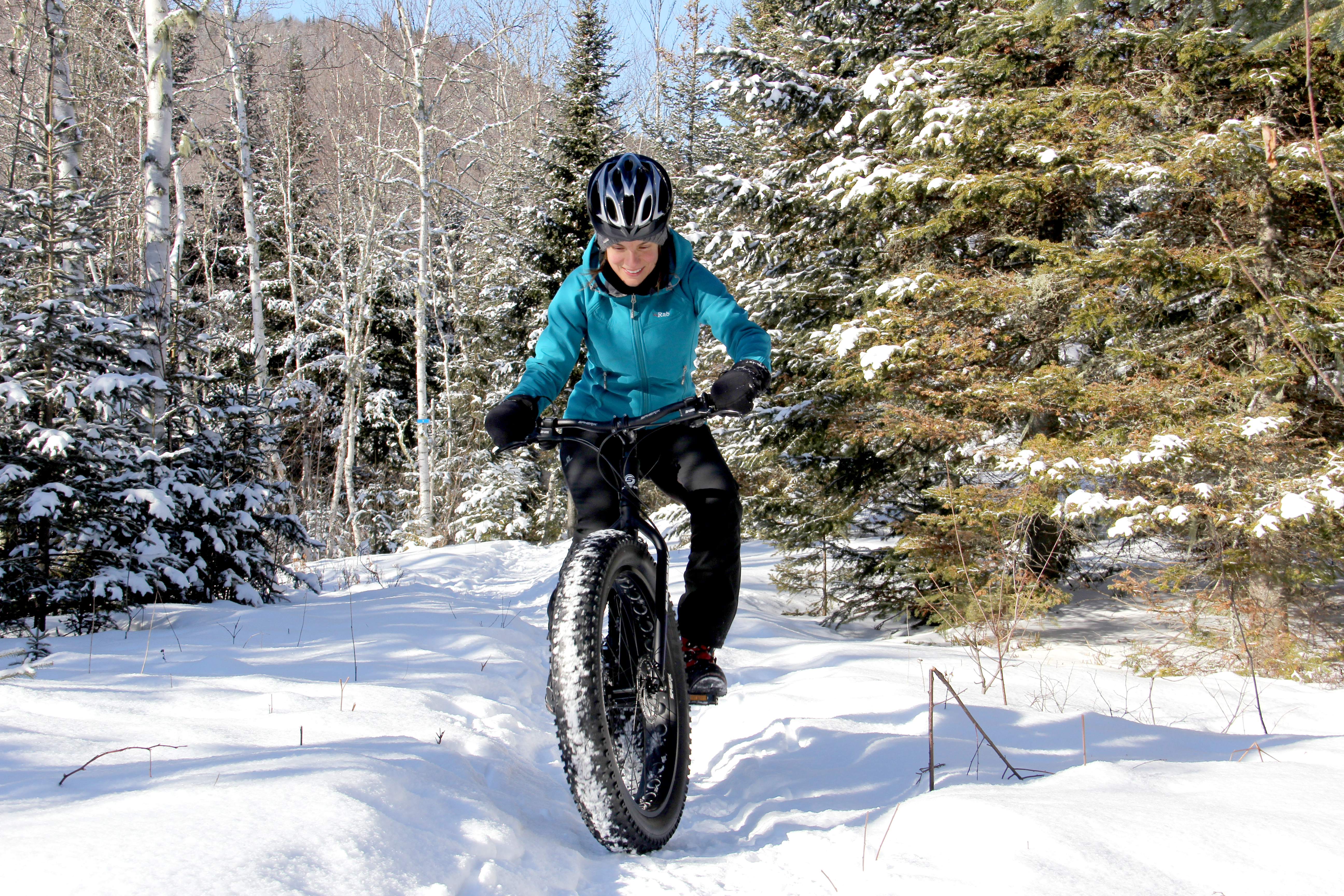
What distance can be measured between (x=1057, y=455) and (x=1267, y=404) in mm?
1781

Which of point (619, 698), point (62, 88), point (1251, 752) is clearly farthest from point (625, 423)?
point (62, 88)

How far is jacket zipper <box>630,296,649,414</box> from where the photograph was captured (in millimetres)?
2990

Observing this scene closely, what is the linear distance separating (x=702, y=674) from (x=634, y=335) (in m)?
1.37

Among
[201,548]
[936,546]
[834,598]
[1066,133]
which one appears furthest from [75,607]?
[1066,133]

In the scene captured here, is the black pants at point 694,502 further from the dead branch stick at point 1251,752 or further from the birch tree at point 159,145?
the birch tree at point 159,145

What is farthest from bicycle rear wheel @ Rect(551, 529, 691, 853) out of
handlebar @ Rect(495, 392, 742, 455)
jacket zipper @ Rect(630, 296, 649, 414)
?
jacket zipper @ Rect(630, 296, 649, 414)

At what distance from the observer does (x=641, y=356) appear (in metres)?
3.04

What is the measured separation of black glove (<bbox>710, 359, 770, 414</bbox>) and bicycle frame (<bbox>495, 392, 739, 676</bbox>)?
0.04 meters

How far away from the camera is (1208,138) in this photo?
6.32m

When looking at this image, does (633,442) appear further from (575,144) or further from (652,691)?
(575,144)

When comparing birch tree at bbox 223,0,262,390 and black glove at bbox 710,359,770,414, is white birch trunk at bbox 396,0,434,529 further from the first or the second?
black glove at bbox 710,359,770,414

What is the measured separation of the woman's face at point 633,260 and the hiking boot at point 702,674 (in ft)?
4.70

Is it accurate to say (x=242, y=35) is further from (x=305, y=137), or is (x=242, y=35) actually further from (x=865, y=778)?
(x=865, y=778)

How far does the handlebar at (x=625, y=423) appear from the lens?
8.56 ft
